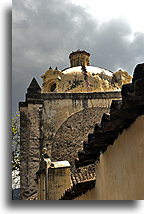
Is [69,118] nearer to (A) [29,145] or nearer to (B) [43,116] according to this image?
(B) [43,116]

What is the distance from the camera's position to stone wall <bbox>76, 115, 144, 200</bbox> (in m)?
2.28

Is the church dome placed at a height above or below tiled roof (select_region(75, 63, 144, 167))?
above

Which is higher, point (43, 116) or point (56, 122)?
point (43, 116)

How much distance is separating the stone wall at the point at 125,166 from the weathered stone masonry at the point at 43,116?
18.3 feet

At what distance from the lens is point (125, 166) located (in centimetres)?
251

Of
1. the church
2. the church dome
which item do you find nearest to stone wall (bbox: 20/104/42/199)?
the church

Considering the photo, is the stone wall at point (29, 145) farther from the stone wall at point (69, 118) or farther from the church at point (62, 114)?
the stone wall at point (69, 118)

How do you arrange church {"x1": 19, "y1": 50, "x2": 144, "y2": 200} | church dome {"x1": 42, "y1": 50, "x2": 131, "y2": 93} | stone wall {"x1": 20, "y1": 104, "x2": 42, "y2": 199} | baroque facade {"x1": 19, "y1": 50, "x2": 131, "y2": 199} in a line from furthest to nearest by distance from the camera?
church dome {"x1": 42, "y1": 50, "x2": 131, "y2": 93}, baroque facade {"x1": 19, "y1": 50, "x2": 131, "y2": 199}, church {"x1": 19, "y1": 50, "x2": 144, "y2": 200}, stone wall {"x1": 20, "y1": 104, "x2": 42, "y2": 199}

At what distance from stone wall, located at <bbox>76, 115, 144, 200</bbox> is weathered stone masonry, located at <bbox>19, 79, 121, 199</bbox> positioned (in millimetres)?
5566

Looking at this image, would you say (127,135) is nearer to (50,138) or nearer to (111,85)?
(50,138)

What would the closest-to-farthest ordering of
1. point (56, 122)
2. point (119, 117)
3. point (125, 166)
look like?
point (119, 117) → point (125, 166) → point (56, 122)

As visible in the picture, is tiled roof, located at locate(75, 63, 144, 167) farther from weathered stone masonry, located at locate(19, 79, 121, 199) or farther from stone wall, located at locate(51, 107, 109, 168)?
stone wall, located at locate(51, 107, 109, 168)

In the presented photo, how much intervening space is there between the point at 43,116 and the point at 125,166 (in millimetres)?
6908

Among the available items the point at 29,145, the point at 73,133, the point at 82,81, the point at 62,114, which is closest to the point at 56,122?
the point at 62,114
